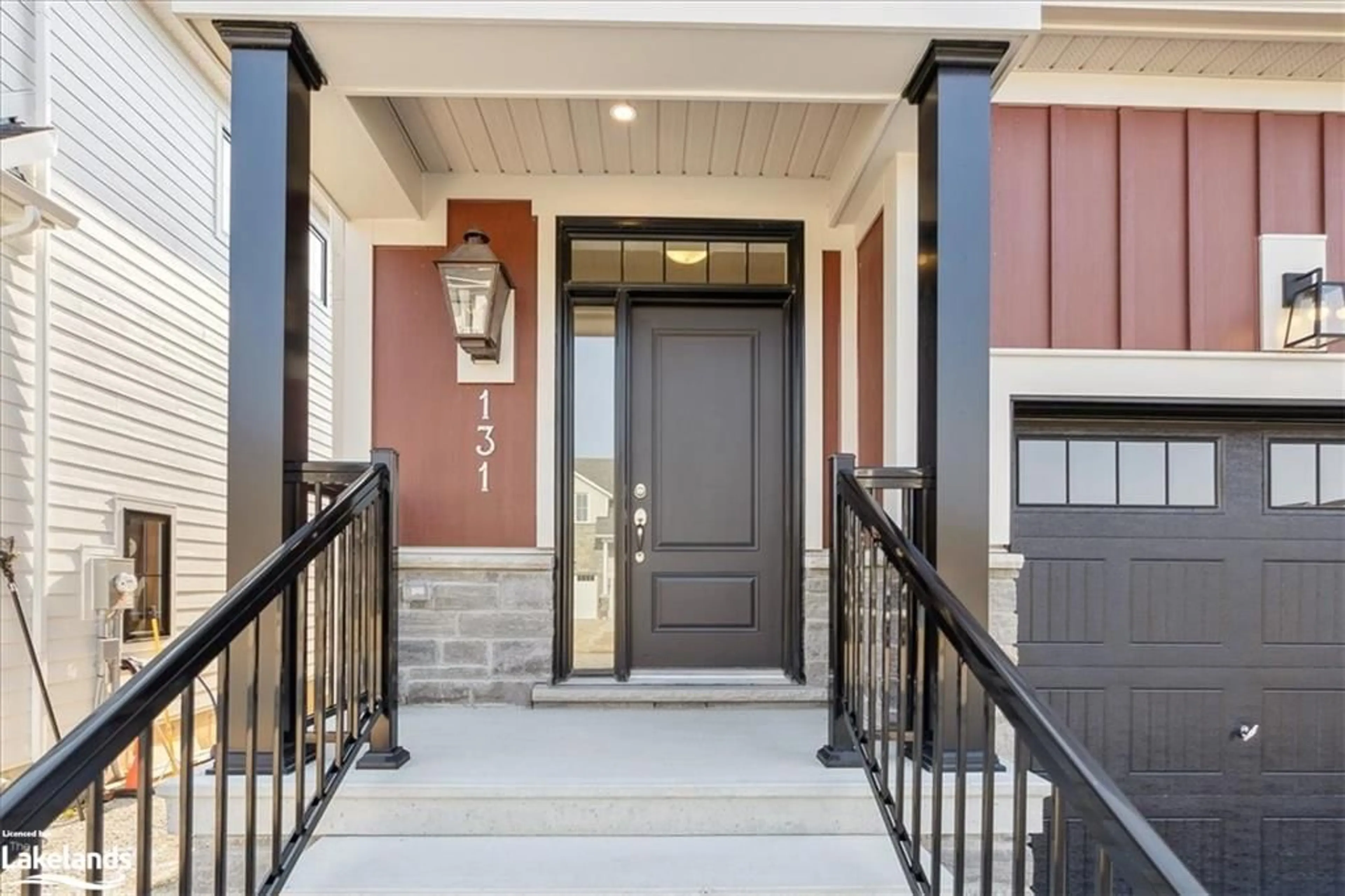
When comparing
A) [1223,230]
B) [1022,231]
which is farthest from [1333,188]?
[1022,231]

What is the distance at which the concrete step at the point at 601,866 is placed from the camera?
81.8 inches

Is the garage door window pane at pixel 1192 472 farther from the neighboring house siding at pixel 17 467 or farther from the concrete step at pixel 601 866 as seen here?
the neighboring house siding at pixel 17 467

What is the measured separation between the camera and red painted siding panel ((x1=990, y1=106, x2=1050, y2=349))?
3607mm

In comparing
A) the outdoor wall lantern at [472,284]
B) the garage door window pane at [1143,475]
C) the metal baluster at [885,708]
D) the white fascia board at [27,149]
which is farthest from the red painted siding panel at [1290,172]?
the white fascia board at [27,149]

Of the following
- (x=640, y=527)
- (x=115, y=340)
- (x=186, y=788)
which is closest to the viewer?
(x=186, y=788)

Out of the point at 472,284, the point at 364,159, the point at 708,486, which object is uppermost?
the point at 364,159

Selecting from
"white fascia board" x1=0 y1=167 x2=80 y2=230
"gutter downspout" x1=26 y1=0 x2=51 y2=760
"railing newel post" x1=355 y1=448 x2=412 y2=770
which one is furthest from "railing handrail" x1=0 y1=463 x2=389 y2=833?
"gutter downspout" x1=26 y1=0 x2=51 y2=760

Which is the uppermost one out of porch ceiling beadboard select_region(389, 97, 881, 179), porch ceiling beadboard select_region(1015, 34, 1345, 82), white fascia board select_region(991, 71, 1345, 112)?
porch ceiling beadboard select_region(1015, 34, 1345, 82)

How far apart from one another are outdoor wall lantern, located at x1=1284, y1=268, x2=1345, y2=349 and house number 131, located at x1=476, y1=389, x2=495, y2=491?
3385mm

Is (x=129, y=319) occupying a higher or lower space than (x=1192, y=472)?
higher

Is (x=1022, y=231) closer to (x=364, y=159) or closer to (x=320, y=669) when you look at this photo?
(x=364, y=159)

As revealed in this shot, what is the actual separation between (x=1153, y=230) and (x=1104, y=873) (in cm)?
304

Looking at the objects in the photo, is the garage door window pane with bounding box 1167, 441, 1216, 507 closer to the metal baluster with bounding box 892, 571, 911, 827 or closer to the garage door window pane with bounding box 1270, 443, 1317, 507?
the garage door window pane with bounding box 1270, 443, 1317, 507

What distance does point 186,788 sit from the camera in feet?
5.22
